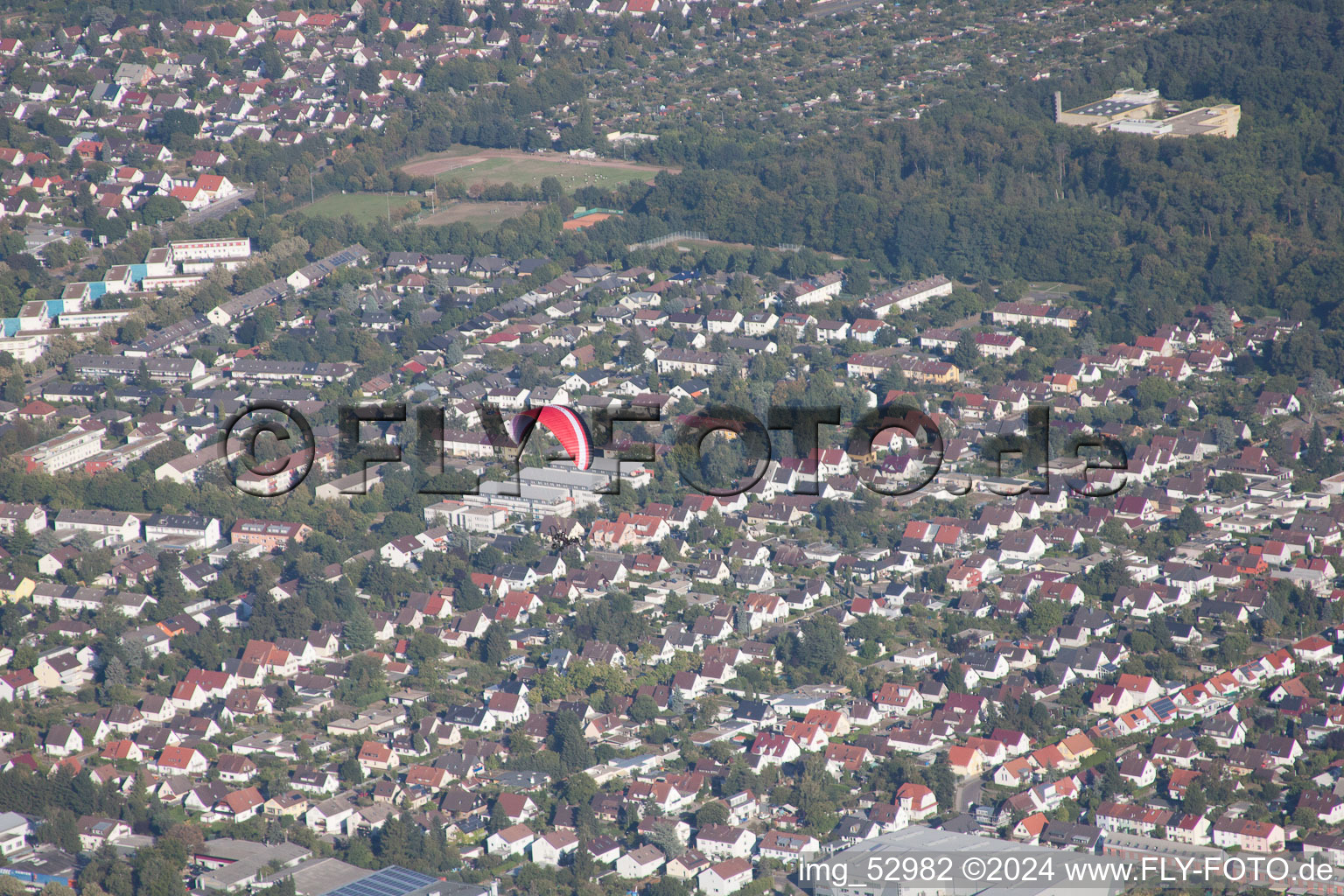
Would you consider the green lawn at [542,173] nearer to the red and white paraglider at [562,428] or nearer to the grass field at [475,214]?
the grass field at [475,214]

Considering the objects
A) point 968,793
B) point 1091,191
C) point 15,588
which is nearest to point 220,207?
point 1091,191

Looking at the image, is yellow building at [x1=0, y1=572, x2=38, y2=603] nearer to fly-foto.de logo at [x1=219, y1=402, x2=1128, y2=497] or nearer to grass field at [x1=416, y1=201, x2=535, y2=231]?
fly-foto.de logo at [x1=219, y1=402, x2=1128, y2=497]

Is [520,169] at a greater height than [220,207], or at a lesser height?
greater

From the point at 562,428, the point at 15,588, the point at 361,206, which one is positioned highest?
the point at 361,206

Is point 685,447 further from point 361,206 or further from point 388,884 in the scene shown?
point 361,206

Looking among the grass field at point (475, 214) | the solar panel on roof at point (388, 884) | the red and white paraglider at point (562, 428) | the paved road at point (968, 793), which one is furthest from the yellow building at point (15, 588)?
Result: the grass field at point (475, 214)

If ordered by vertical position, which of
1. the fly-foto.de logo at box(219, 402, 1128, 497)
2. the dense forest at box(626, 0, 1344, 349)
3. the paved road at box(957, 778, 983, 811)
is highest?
the dense forest at box(626, 0, 1344, 349)

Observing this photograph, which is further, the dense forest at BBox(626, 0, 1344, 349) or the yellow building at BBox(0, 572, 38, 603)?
the dense forest at BBox(626, 0, 1344, 349)

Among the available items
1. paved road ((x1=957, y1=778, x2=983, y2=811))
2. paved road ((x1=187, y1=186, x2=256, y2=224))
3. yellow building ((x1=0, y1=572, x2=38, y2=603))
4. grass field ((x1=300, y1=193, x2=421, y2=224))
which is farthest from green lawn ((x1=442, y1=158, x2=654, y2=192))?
paved road ((x1=957, y1=778, x2=983, y2=811))
